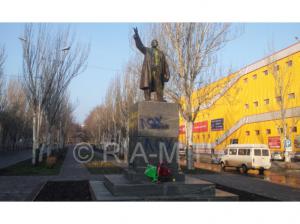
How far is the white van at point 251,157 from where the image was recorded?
2072 centimetres

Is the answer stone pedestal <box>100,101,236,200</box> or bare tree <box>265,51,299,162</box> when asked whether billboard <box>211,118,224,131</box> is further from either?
stone pedestal <box>100,101,236,200</box>

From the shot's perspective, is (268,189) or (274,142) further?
(274,142)

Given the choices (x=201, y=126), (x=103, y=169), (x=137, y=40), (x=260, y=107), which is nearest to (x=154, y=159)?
(x=137, y=40)

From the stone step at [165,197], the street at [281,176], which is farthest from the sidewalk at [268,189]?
the stone step at [165,197]

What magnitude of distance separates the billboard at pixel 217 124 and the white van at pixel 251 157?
2191cm

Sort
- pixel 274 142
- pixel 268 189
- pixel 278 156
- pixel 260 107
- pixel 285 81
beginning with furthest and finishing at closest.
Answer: pixel 260 107 < pixel 274 142 < pixel 285 81 < pixel 278 156 < pixel 268 189

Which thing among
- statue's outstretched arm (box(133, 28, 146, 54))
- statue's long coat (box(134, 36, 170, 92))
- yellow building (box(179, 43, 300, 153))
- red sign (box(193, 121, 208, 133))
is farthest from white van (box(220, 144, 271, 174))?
red sign (box(193, 121, 208, 133))

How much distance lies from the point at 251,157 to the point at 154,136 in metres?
13.1

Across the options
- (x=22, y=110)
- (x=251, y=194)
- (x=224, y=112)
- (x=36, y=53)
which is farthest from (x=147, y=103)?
(x=22, y=110)

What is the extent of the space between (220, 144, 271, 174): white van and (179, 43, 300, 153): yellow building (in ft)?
15.3

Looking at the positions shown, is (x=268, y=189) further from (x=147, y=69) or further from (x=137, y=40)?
(x=137, y=40)

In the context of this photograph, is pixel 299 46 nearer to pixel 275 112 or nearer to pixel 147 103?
pixel 275 112

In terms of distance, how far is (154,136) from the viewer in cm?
963

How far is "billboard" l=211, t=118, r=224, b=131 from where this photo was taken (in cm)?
4428
